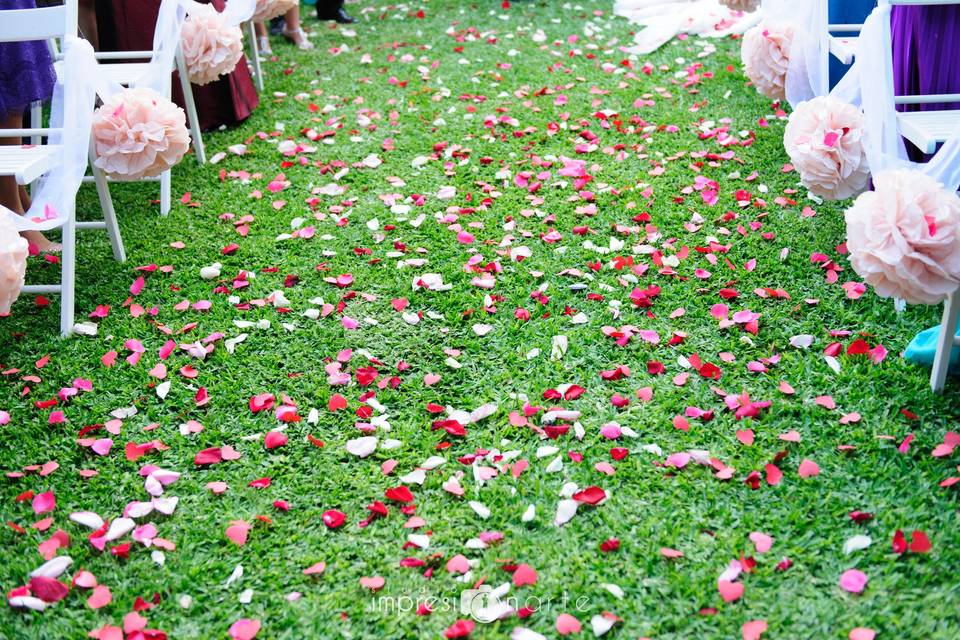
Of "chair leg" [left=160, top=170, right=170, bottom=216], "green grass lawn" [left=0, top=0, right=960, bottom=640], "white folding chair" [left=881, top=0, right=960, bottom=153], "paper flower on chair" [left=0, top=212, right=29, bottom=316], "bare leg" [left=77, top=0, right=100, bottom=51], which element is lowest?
"green grass lawn" [left=0, top=0, right=960, bottom=640]

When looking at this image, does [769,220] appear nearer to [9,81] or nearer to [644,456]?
[644,456]

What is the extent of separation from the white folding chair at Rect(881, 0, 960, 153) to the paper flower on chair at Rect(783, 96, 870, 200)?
0.12 meters

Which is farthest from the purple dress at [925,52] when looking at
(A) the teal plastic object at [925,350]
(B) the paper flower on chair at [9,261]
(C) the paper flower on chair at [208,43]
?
(B) the paper flower on chair at [9,261]

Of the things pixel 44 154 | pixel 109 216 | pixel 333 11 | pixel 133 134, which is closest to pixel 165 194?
pixel 109 216

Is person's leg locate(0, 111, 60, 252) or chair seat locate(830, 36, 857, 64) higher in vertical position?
chair seat locate(830, 36, 857, 64)

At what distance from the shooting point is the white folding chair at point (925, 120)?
2287mm

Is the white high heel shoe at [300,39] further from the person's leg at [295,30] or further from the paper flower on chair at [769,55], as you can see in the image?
the paper flower on chair at [769,55]

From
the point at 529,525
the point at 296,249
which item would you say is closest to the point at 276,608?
the point at 529,525

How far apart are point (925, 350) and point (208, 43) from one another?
2980mm

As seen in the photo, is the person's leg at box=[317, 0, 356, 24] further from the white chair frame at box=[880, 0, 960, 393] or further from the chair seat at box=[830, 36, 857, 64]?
the white chair frame at box=[880, 0, 960, 393]

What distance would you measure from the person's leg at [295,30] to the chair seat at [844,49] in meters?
3.49

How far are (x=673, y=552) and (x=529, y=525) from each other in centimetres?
33

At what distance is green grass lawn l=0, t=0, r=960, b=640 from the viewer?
1.77 metres

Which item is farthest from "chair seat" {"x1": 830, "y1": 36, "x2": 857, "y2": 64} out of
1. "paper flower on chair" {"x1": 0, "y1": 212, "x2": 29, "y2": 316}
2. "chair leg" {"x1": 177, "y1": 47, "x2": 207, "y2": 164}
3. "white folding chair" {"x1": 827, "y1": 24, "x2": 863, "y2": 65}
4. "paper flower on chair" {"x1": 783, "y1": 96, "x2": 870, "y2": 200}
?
"chair leg" {"x1": 177, "y1": 47, "x2": 207, "y2": 164}
